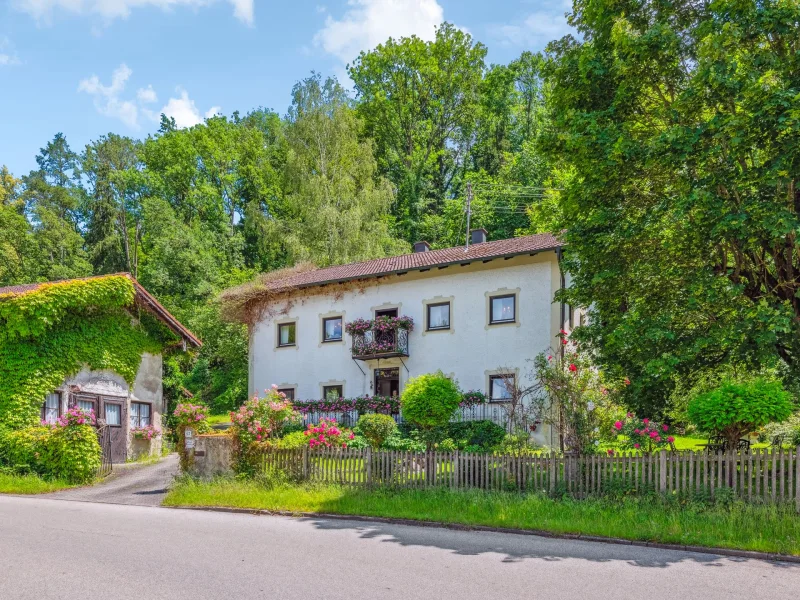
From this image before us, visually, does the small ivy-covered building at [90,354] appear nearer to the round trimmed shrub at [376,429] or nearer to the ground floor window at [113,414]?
the ground floor window at [113,414]

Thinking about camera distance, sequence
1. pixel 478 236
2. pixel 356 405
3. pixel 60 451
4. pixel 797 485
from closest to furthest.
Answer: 1. pixel 797 485
2. pixel 60 451
3. pixel 356 405
4. pixel 478 236

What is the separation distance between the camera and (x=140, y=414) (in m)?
26.1

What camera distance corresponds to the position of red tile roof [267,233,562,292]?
2598 centimetres

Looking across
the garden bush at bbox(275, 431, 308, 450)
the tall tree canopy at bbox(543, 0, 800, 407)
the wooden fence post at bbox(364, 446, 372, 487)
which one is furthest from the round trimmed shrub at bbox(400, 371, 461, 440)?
the wooden fence post at bbox(364, 446, 372, 487)

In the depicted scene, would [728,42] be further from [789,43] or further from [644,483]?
[644,483]

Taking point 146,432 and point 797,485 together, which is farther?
point 146,432

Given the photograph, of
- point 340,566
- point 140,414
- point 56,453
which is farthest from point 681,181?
point 140,414

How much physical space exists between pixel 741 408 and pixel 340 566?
7.49m

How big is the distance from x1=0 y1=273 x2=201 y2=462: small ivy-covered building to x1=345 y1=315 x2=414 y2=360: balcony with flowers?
19.9 ft

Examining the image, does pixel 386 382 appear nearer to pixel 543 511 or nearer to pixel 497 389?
pixel 497 389

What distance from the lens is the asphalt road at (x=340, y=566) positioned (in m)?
8.12

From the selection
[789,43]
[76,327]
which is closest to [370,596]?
[789,43]

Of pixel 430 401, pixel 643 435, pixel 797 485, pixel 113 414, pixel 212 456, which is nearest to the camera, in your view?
pixel 797 485

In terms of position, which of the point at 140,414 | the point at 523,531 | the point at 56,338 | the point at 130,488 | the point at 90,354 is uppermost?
the point at 56,338
